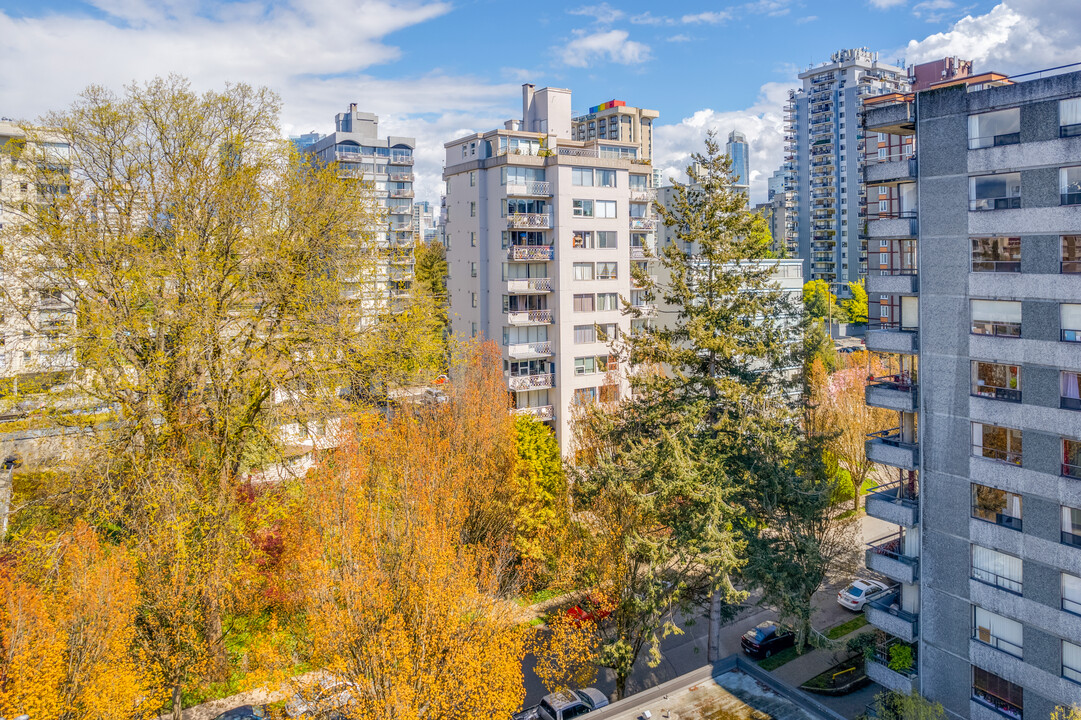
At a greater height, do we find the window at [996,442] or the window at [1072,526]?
the window at [996,442]

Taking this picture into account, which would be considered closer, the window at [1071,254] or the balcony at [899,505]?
the window at [1071,254]

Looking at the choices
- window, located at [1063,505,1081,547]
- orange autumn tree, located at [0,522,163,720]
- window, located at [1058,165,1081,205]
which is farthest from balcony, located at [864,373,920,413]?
orange autumn tree, located at [0,522,163,720]

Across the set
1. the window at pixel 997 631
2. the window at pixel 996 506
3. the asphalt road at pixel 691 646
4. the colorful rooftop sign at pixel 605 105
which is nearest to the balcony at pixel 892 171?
the window at pixel 996 506

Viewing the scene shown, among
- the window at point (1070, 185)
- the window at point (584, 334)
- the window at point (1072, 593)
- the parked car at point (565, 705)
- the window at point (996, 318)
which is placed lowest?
the parked car at point (565, 705)

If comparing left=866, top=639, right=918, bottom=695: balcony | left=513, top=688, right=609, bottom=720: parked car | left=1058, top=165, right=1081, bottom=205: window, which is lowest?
left=513, top=688, right=609, bottom=720: parked car

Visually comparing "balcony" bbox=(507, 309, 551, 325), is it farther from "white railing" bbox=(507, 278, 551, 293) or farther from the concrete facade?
the concrete facade

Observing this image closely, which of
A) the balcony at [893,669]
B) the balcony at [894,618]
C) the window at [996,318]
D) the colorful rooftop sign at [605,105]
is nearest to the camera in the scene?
the window at [996,318]

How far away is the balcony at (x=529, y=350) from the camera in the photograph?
1822 inches

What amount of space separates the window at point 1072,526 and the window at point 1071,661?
9.18ft

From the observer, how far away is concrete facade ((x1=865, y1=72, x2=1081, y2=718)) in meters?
20.1

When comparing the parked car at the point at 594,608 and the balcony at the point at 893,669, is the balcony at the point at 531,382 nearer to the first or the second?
the parked car at the point at 594,608

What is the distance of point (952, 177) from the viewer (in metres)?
22.2

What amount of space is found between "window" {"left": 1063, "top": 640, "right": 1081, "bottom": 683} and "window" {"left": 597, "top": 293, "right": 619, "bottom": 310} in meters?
32.1

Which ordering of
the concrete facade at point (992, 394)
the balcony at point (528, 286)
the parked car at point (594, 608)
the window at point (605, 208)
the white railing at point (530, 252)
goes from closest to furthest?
the concrete facade at point (992, 394) → the parked car at point (594, 608) → the white railing at point (530, 252) → the balcony at point (528, 286) → the window at point (605, 208)
